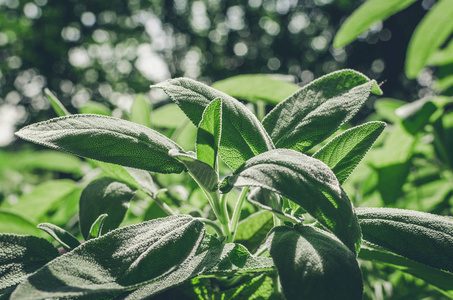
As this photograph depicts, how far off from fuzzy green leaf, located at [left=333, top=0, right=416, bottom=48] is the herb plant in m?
0.71

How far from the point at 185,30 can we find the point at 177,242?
17740mm

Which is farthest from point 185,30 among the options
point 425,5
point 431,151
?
point 431,151

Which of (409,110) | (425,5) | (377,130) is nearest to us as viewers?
(377,130)

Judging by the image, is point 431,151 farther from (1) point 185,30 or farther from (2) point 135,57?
(1) point 185,30

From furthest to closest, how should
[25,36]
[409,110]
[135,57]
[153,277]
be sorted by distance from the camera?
[135,57] → [25,36] → [409,110] → [153,277]

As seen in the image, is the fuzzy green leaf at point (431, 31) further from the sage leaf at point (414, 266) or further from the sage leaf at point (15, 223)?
the sage leaf at point (15, 223)

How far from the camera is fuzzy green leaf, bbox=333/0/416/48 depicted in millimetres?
1093

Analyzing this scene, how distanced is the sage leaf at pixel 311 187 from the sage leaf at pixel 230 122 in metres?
0.11

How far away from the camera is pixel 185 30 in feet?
56.0

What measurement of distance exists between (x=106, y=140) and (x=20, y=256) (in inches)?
7.3

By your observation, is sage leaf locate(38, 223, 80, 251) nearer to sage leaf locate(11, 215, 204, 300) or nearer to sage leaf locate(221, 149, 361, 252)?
sage leaf locate(11, 215, 204, 300)

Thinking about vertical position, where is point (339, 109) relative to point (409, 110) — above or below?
above

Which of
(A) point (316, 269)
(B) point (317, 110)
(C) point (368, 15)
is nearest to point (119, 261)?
(A) point (316, 269)

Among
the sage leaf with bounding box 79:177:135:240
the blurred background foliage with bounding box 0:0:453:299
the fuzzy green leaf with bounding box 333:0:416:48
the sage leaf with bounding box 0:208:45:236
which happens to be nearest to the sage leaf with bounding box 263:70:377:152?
the sage leaf with bounding box 79:177:135:240
